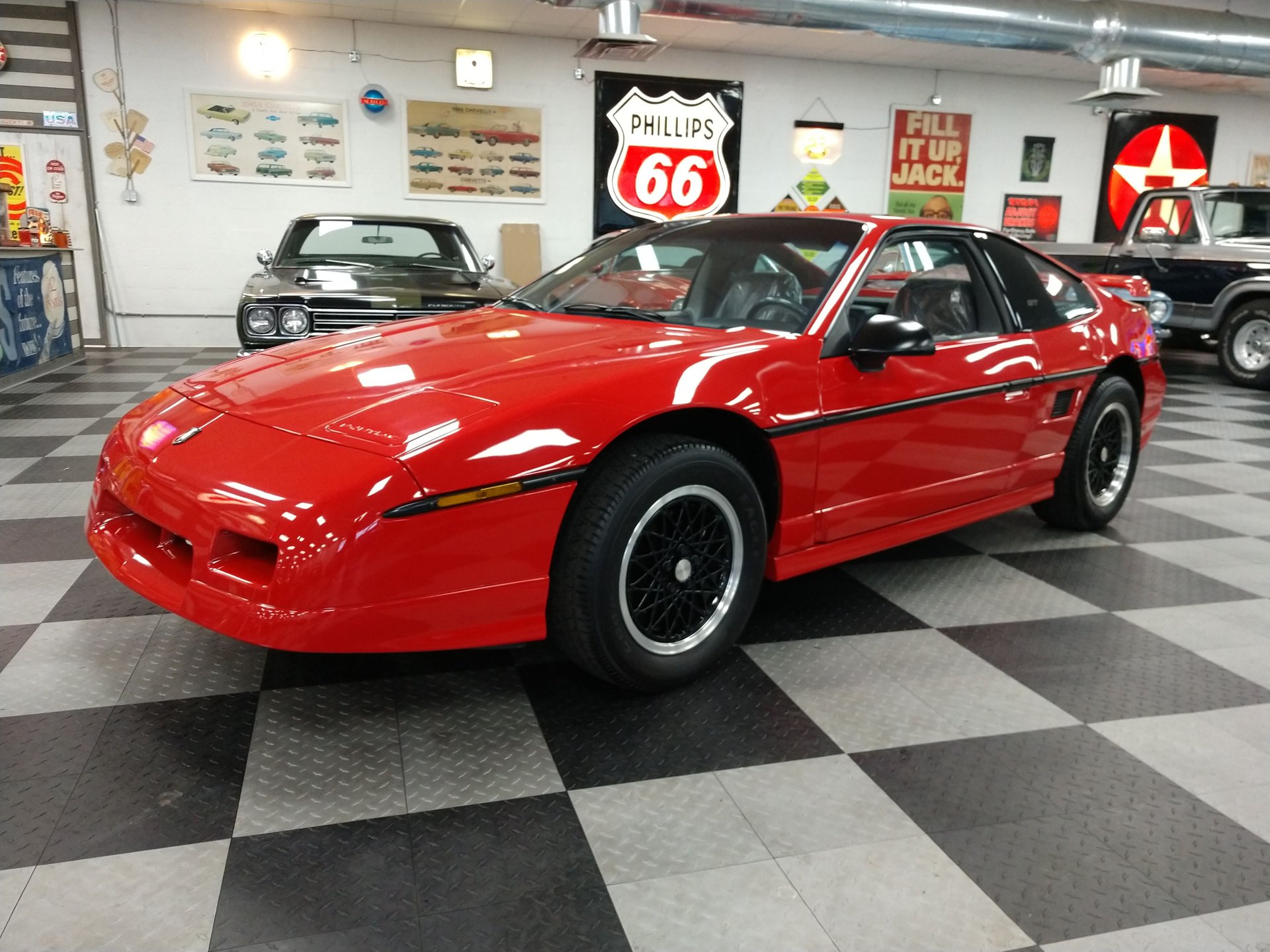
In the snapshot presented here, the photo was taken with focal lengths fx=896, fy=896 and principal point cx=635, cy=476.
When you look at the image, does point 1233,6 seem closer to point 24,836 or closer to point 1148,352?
point 1148,352

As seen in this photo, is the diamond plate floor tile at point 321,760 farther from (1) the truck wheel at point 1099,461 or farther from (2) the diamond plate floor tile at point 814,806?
(1) the truck wheel at point 1099,461

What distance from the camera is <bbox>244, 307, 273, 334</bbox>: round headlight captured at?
4.28 metres

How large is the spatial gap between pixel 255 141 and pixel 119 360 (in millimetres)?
2643

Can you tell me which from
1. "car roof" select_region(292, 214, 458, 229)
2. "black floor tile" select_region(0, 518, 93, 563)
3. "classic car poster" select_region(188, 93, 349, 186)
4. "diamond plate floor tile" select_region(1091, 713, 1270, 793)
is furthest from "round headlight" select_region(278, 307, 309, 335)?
"classic car poster" select_region(188, 93, 349, 186)

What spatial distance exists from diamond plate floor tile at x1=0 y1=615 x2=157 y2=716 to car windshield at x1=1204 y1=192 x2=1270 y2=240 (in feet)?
27.7

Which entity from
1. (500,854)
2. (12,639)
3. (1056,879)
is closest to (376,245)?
(12,639)

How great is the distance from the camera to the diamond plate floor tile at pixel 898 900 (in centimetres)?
135

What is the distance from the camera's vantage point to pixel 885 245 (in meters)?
2.48

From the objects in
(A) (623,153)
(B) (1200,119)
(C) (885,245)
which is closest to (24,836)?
(C) (885,245)

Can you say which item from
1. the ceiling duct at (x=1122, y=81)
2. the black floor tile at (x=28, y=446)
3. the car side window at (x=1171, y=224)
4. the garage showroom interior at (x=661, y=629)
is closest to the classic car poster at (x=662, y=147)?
the ceiling duct at (x=1122, y=81)

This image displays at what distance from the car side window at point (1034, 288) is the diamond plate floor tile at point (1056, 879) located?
5.86ft

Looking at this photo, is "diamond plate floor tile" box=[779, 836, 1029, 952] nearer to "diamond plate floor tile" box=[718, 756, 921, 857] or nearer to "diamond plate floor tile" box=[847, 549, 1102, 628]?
"diamond plate floor tile" box=[718, 756, 921, 857]

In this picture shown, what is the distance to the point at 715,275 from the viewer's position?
2.56 metres

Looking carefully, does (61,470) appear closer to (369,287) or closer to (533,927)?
A: (369,287)
